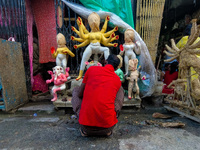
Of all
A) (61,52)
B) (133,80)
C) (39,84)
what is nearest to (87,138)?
(133,80)

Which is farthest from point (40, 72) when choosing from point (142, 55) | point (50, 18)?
point (142, 55)

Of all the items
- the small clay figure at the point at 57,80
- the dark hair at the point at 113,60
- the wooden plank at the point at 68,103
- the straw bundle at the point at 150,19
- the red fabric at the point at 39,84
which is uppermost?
the straw bundle at the point at 150,19

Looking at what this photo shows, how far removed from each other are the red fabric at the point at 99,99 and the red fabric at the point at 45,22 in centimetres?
321

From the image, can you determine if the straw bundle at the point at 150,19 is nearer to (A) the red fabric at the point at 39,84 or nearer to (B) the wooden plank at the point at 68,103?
(B) the wooden plank at the point at 68,103

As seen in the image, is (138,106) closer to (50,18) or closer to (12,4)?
(50,18)

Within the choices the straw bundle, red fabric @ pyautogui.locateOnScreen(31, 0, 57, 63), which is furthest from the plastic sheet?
red fabric @ pyautogui.locateOnScreen(31, 0, 57, 63)

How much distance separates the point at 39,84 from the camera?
16.0 ft

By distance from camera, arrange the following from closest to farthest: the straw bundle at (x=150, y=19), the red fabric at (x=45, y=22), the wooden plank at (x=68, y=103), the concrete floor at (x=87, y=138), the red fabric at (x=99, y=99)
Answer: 1. the red fabric at (x=99, y=99)
2. the concrete floor at (x=87, y=138)
3. the wooden plank at (x=68, y=103)
4. the straw bundle at (x=150, y=19)
5. the red fabric at (x=45, y=22)

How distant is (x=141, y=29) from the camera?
3.91m

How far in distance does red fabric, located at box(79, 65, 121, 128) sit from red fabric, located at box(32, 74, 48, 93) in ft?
12.8

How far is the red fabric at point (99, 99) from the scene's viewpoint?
1634 mm

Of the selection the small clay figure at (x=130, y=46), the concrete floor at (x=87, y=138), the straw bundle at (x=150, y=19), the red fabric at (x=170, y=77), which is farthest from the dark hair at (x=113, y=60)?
the red fabric at (x=170, y=77)

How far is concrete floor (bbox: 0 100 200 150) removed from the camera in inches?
71.3

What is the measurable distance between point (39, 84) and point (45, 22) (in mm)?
2553
